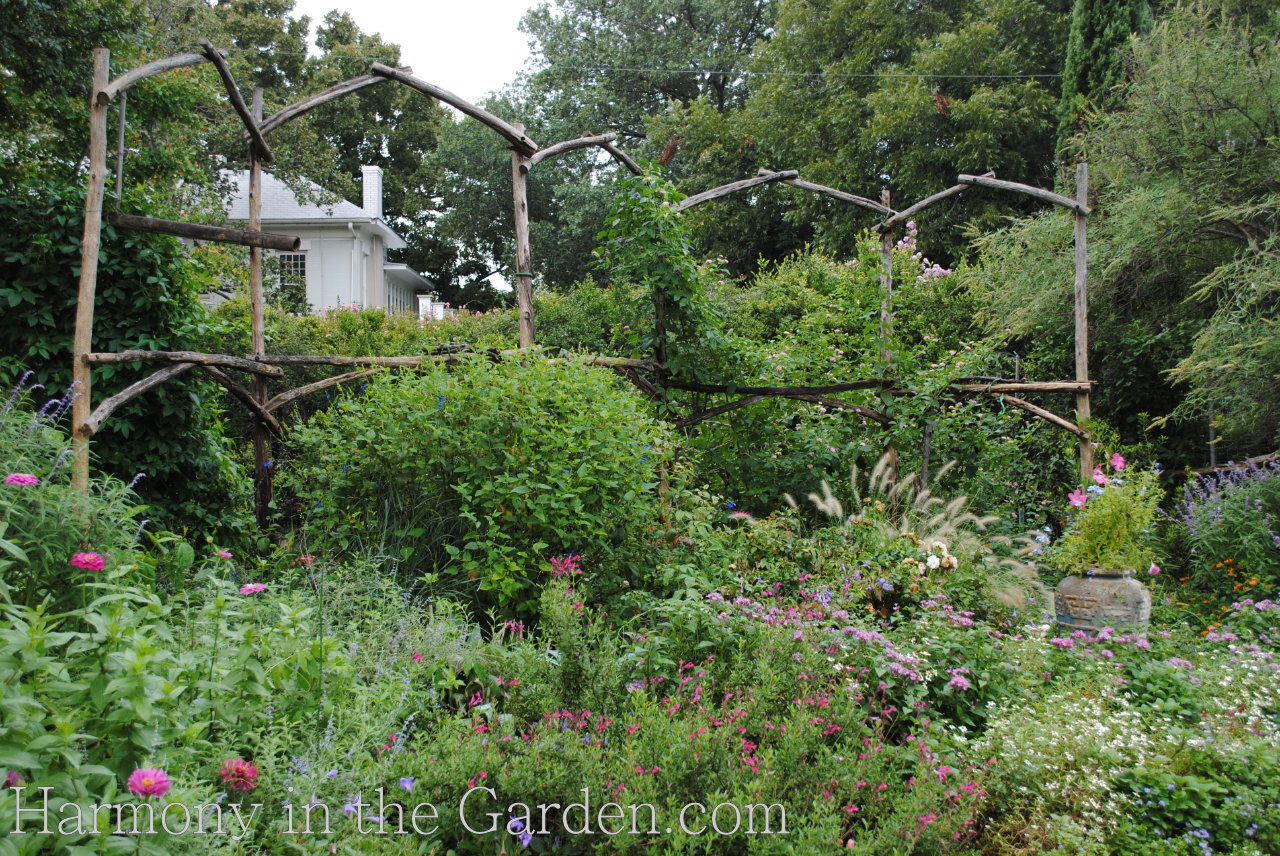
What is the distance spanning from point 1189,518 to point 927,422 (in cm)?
209

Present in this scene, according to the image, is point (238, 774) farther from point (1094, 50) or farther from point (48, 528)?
point (1094, 50)

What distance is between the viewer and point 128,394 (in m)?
3.75

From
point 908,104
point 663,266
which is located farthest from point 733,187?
point 908,104

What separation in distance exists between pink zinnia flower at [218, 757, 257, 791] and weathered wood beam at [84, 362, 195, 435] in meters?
2.40

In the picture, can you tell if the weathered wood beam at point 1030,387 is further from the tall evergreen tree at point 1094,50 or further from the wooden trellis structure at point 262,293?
the tall evergreen tree at point 1094,50

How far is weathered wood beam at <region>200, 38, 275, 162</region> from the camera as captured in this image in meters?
4.25

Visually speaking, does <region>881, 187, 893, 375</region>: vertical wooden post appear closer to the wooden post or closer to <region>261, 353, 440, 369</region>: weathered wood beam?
the wooden post

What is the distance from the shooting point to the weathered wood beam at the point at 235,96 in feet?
14.0

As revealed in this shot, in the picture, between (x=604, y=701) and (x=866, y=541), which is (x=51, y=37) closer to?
(x=604, y=701)

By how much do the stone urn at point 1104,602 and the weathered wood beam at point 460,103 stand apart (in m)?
4.31

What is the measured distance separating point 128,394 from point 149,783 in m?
2.89

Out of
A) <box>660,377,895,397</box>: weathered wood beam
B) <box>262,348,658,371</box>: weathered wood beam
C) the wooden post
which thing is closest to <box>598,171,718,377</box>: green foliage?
<box>660,377,895,397</box>: weathered wood beam

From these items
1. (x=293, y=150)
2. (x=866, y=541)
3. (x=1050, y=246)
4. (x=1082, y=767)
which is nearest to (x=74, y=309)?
(x=866, y=541)

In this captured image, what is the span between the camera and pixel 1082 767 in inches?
99.4
